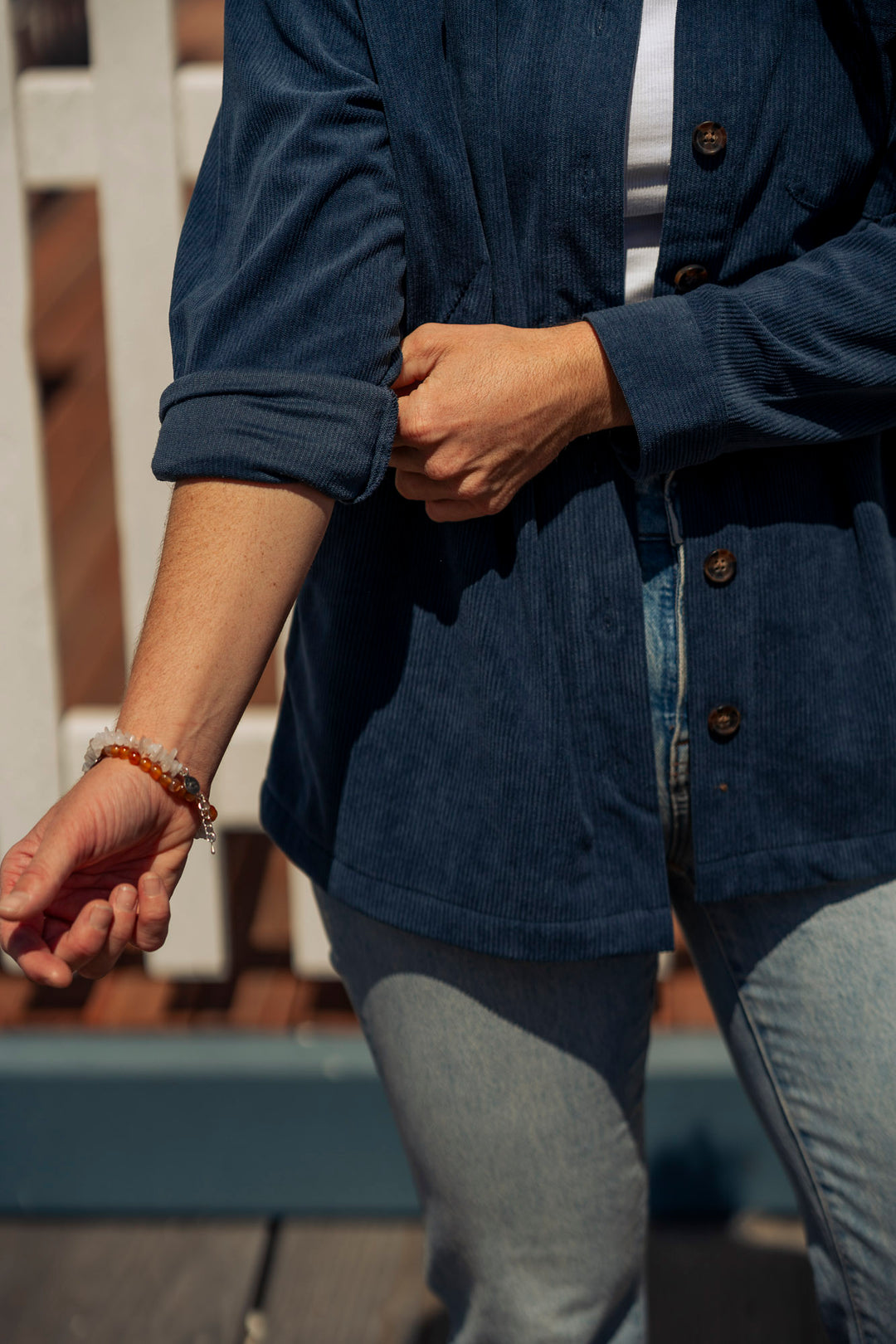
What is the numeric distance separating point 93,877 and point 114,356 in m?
1.09

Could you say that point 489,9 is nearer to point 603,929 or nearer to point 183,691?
point 183,691

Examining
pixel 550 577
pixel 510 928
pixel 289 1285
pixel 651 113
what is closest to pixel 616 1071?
pixel 510 928

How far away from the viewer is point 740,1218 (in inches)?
71.4

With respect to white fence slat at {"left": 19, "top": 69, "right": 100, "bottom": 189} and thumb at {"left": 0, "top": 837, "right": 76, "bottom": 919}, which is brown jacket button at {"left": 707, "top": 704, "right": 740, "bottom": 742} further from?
white fence slat at {"left": 19, "top": 69, "right": 100, "bottom": 189}

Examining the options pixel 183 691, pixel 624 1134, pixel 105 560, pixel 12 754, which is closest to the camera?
pixel 183 691

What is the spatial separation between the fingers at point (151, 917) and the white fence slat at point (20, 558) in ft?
3.59

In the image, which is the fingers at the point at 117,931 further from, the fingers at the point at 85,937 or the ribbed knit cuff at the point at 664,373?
the ribbed knit cuff at the point at 664,373

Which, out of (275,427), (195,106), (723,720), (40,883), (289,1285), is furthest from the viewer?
(289,1285)

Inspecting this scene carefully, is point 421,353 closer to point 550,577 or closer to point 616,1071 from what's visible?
point 550,577

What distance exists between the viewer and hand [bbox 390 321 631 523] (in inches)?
33.1

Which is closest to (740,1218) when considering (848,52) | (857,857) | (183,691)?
(857,857)

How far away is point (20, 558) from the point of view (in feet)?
5.76

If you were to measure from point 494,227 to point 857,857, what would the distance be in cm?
54

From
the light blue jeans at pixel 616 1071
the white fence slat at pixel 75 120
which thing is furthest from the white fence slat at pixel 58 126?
the light blue jeans at pixel 616 1071
